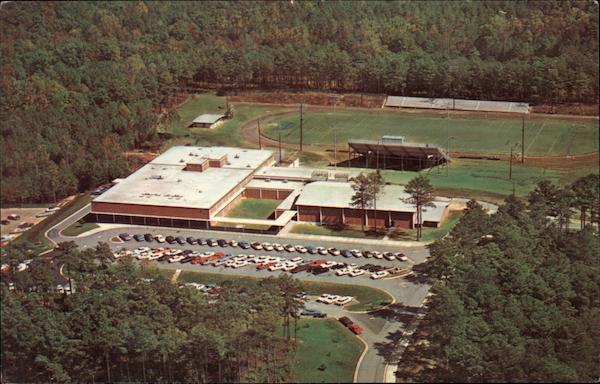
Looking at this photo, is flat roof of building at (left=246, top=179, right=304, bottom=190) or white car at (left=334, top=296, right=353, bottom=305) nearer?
→ white car at (left=334, top=296, right=353, bottom=305)

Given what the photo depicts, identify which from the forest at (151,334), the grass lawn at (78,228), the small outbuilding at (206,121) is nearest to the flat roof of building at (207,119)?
the small outbuilding at (206,121)

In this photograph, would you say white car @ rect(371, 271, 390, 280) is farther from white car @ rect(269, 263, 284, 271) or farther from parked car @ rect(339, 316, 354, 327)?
parked car @ rect(339, 316, 354, 327)

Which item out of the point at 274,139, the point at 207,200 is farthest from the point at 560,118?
the point at 207,200

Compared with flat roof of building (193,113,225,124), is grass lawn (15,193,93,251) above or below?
below

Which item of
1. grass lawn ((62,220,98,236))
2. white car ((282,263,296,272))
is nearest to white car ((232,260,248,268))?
white car ((282,263,296,272))

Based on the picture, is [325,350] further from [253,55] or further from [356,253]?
[253,55]

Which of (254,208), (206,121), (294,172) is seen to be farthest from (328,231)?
(206,121)

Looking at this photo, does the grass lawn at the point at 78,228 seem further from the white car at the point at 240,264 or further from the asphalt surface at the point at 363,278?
the white car at the point at 240,264
